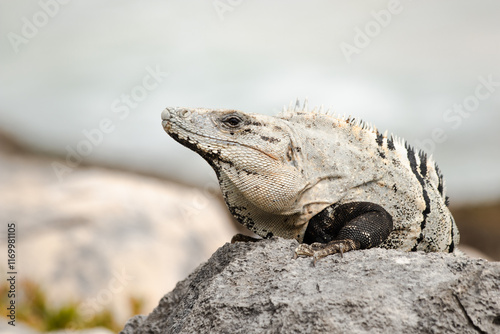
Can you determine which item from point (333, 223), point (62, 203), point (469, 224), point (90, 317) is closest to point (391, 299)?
point (333, 223)

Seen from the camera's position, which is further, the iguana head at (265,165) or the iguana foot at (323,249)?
the iguana head at (265,165)

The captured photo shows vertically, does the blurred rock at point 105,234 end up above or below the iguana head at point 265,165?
below

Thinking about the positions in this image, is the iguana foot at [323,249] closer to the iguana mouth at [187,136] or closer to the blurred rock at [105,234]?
the iguana mouth at [187,136]

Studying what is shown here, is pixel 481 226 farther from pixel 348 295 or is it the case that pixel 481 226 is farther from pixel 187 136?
pixel 348 295

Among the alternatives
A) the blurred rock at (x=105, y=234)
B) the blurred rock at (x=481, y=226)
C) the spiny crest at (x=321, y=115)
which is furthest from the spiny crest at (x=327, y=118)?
the blurred rock at (x=481, y=226)

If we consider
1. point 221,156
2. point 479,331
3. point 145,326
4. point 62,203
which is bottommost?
point 62,203

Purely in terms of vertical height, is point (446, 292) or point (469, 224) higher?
point (446, 292)

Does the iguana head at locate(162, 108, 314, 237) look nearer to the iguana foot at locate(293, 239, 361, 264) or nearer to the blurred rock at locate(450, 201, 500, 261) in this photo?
the iguana foot at locate(293, 239, 361, 264)

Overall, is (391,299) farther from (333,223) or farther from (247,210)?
(247,210)

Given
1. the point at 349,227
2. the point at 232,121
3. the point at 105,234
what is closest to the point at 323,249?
the point at 349,227
